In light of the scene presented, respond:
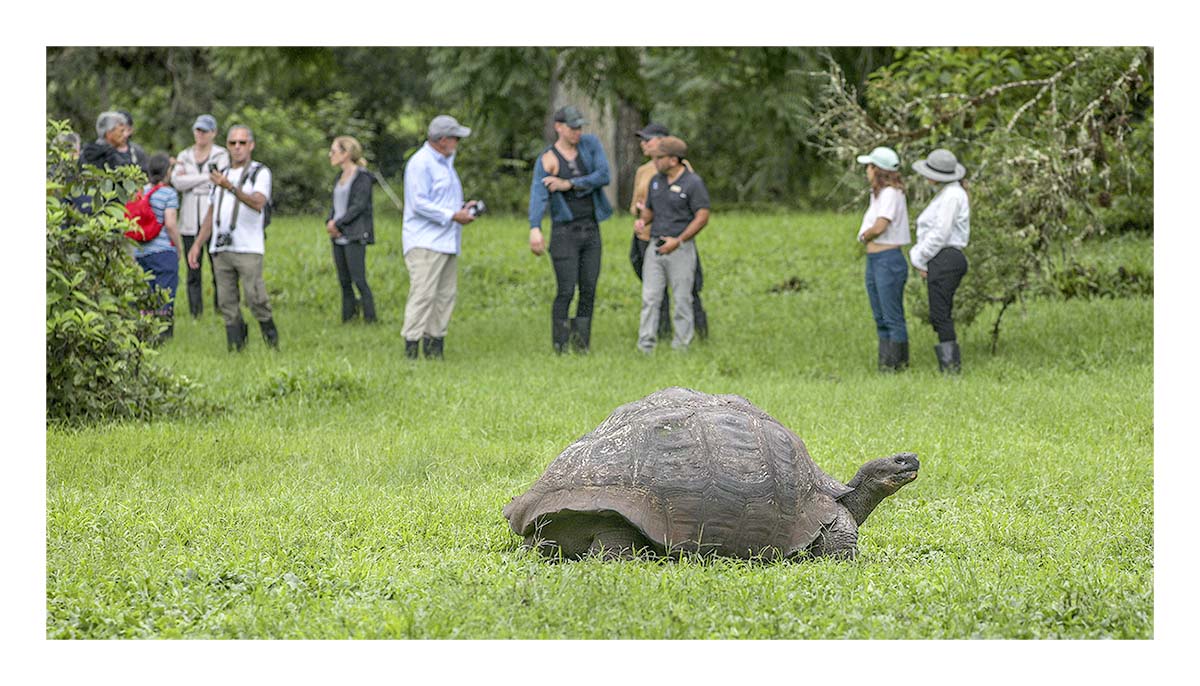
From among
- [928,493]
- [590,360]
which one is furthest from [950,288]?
[928,493]

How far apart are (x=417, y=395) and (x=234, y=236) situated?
10.4ft

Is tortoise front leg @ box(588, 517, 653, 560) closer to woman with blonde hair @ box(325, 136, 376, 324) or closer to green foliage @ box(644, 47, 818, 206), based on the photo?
woman with blonde hair @ box(325, 136, 376, 324)

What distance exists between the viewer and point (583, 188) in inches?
522

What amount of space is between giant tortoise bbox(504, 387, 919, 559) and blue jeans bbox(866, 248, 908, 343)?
607 centimetres

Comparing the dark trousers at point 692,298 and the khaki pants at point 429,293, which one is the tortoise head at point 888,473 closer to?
the khaki pants at point 429,293

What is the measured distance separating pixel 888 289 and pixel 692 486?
6.65 meters

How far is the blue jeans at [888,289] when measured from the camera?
1206 cm

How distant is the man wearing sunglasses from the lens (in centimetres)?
1291

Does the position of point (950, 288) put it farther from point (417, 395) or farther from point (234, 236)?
point (234, 236)

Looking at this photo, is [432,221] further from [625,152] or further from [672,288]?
[625,152]

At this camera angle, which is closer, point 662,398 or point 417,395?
point 662,398

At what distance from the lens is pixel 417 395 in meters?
10.9

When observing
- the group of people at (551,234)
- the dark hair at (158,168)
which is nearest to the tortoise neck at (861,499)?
the group of people at (551,234)

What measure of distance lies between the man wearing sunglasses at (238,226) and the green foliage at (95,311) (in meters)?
2.54
